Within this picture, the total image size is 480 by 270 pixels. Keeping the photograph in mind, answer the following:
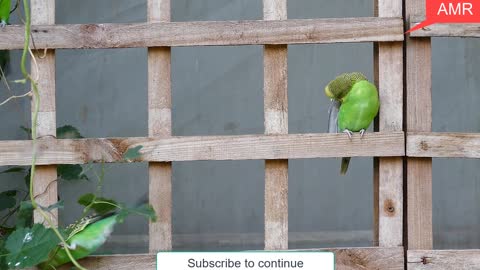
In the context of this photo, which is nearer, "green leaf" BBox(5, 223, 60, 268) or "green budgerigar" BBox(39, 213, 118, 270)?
"green leaf" BBox(5, 223, 60, 268)

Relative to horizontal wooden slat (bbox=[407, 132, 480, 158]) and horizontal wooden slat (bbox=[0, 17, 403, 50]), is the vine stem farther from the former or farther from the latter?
horizontal wooden slat (bbox=[407, 132, 480, 158])

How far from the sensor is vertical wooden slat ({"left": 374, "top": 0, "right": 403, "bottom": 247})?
2.09 m

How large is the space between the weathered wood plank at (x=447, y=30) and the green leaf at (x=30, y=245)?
0.99 meters

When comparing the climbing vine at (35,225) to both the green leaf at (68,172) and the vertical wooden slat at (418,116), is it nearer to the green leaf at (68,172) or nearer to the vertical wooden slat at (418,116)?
the green leaf at (68,172)

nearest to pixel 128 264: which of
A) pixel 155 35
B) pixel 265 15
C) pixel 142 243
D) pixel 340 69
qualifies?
pixel 155 35

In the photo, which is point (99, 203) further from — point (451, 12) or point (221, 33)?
point (451, 12)

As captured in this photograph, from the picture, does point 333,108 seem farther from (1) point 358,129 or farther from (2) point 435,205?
(2) point 435,205

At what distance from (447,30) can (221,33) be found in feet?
1.78

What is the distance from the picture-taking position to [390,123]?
2.09 meters

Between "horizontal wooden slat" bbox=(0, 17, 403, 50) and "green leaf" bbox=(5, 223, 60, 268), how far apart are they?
0.45 metres

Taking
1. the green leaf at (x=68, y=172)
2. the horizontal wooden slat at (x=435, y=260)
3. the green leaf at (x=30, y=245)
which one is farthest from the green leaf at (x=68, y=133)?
the horizontal wooden slat at (x=435, y=260)

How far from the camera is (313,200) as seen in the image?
3.62 metres

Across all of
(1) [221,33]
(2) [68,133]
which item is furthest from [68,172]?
(1) [221,33]

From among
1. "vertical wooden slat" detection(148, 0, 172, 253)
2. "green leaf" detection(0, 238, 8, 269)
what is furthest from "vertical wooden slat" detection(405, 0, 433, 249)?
"green leaf" detection(0, 238, 8, 269)
